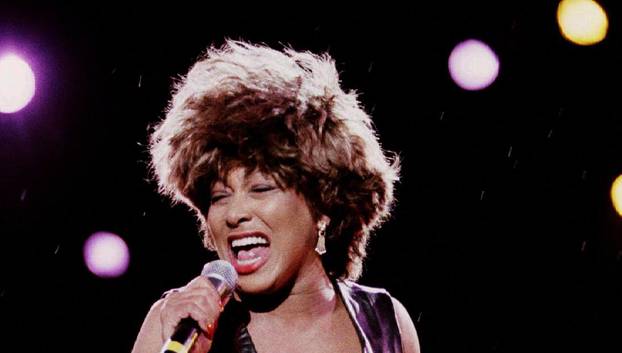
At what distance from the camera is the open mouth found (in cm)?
213

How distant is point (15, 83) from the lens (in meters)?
3.21

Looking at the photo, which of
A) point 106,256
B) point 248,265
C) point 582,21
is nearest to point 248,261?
point 248,265

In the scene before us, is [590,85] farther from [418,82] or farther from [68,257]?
[68,257]

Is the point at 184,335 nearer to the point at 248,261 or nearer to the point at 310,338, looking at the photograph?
the point at 248,261

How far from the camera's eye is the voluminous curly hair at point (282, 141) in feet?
7.34

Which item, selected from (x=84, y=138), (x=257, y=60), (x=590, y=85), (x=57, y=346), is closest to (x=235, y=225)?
(x=257, y=60)

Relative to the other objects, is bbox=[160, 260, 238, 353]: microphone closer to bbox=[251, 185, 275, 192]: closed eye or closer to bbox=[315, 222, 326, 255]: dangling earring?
bbox=[251, 185, 275, 192]: closed eye

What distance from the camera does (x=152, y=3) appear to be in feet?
11.0

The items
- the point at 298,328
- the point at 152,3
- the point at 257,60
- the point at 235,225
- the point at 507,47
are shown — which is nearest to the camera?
the point at 235,225

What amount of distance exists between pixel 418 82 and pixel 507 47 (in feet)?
1.57

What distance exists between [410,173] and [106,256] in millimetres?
1577

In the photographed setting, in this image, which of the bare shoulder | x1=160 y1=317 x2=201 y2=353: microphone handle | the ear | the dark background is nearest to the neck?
A: the ear

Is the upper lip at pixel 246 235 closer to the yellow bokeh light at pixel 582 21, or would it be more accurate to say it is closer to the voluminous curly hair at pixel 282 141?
the voluminous curly hair at pixel 282 141

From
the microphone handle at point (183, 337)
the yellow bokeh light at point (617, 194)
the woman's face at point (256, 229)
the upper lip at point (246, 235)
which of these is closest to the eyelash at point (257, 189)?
the woman's face at point (256, 229)
